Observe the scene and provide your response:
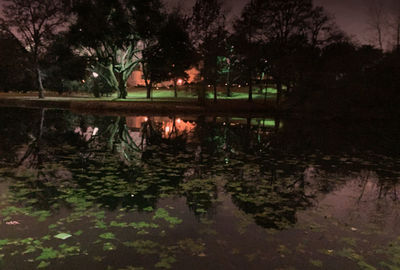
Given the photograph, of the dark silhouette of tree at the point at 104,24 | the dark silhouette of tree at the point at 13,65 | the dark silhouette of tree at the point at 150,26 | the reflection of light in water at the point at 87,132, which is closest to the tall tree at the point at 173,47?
the dark silhouette of tree at the point at 150,26

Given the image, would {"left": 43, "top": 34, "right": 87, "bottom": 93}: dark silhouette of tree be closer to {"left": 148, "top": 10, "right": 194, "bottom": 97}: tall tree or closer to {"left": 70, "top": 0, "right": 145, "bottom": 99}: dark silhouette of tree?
{"left": 70, "top": 0, "right": 145, "bottom": 99}: dark silhouette of tree

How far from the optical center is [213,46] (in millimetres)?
41500

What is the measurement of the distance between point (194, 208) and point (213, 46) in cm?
3557

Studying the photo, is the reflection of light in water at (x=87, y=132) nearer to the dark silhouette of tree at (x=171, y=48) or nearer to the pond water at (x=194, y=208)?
the pond water at (x=194, y=208)

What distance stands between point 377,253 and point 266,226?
230 centimetres

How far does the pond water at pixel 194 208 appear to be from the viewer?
6.09 metres

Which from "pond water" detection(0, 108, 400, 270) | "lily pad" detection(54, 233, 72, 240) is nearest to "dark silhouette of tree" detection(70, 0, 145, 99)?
"pond water" detection(0, 108, 400, 270)

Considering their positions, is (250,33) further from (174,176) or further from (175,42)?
(174,176)

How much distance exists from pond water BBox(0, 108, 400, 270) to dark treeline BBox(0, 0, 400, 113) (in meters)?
25.1

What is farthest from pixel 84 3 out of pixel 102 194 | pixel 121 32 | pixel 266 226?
pixel 266 226

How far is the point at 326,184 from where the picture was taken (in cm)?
1141

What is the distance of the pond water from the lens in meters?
6.09

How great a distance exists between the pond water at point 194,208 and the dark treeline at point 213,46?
2506 cm

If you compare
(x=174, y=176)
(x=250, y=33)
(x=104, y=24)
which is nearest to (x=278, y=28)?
(x=250, y=33)
